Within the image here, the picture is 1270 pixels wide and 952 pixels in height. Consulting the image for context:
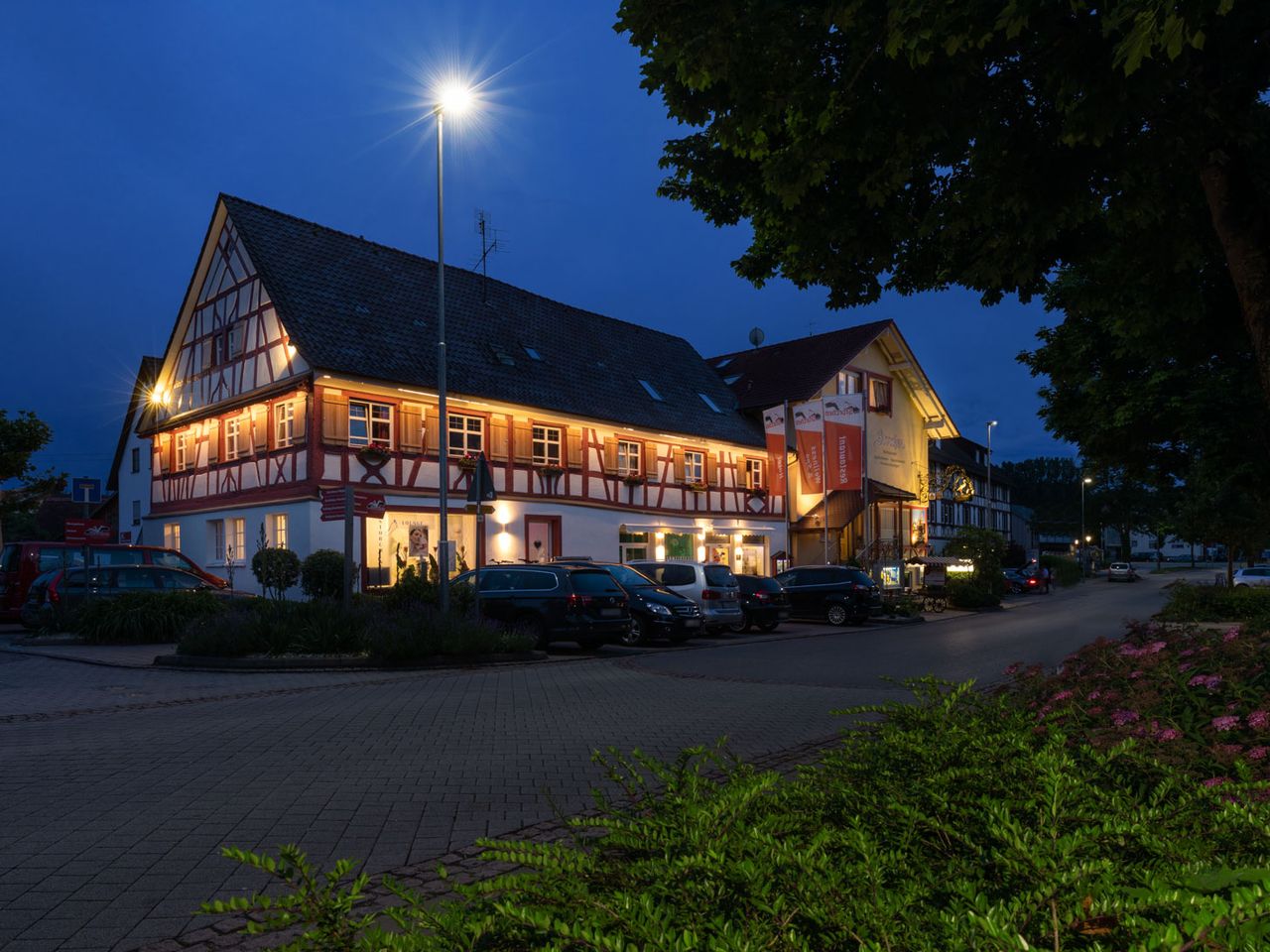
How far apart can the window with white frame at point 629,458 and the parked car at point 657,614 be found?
14339mm

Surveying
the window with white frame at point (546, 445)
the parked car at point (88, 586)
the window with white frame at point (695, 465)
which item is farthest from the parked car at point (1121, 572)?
the parked car at point (88, 586)

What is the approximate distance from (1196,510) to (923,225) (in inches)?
1049

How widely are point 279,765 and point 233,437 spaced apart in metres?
24.8

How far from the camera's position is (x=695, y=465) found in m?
38.1

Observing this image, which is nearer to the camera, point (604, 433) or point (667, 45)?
point (667, 45)

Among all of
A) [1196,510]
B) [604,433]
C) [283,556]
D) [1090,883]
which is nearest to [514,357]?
[604,433]

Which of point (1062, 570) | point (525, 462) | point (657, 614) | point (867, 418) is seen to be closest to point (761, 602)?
point (657, 614)

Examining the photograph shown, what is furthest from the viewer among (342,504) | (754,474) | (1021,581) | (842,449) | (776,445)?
(1021,581)

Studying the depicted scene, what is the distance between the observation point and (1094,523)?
107 m

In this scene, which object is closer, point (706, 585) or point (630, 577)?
point (630, 577)

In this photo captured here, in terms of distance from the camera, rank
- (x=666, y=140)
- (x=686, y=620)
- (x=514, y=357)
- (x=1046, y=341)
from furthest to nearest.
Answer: (x=514, y=357) < (x=1046, y=341) < (x=686, y=620) < (x=666, y=140)

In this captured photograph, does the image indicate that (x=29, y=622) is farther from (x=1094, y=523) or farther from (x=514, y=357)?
(x=1094, y=523)

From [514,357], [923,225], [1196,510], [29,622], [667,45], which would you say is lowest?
[29,622]

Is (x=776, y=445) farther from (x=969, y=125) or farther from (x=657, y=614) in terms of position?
(x=969, y=125)
